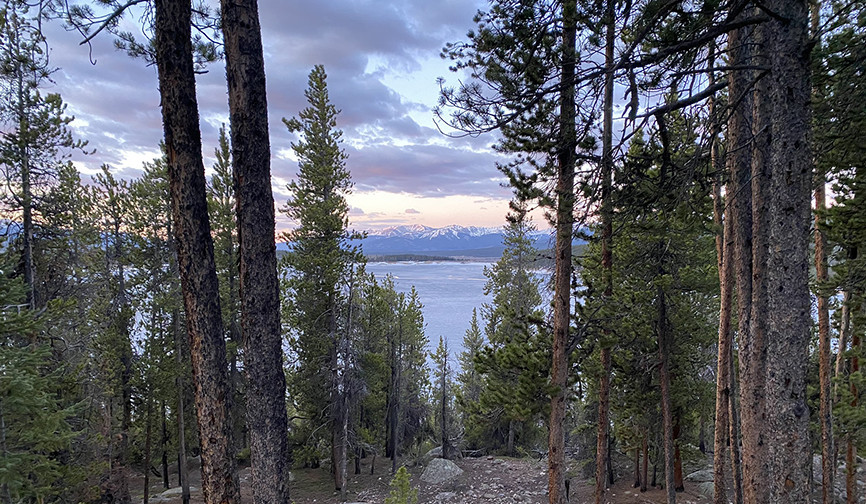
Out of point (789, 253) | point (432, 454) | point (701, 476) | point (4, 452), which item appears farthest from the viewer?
point (432, 454)

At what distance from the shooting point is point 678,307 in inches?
354

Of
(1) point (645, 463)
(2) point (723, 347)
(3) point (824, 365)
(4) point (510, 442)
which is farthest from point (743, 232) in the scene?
(4) point (510, 442)

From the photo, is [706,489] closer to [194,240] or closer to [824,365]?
[824,365]

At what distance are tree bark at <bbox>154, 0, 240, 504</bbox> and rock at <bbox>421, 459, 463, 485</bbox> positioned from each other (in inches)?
551

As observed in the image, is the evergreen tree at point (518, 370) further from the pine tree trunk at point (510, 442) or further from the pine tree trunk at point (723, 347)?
the pine tree trunk at point (510, 442)

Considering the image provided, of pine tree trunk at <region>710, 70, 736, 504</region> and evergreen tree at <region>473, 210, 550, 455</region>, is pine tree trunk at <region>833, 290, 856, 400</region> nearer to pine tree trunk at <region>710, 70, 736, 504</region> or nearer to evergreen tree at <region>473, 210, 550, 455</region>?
pine tree trunk at <region>710, 70, 736, 504</region>

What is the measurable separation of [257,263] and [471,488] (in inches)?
572

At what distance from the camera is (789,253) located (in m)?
3.10

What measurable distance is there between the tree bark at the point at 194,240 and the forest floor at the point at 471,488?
1205 cm

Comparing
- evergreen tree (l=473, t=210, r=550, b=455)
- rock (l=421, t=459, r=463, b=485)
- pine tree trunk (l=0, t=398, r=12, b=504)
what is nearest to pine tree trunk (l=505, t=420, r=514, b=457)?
rock (l=421, t=459, r=463, b=485)

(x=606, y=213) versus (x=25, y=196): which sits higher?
(x=25, y=196)

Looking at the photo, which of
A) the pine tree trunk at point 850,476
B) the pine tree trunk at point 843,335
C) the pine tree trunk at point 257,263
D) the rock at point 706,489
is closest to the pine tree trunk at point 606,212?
the pine tree trunk at point 257,263

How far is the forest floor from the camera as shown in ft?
42.0

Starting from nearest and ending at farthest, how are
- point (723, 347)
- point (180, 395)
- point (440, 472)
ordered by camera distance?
point (723, 347)
point (180, 395)
point (440, 472)
